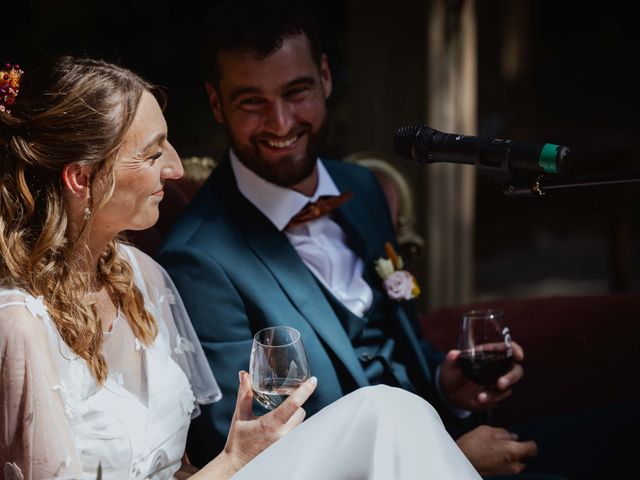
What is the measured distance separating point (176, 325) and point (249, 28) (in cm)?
69

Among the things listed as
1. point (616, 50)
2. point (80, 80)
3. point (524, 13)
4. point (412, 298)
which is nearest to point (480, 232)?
point (524, 13)

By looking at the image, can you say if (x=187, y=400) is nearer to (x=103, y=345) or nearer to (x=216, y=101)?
(x=103, y=345)

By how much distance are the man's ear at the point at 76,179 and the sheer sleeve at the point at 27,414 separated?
0.26 meters

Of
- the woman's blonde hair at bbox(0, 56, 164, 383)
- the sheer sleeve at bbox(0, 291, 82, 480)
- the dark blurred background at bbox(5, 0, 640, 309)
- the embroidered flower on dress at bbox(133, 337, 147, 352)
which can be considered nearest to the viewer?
the sheer sleeve at bbox(0, 291, 82, 480)

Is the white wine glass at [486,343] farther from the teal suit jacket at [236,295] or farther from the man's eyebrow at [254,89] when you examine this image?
the man's eyebrow at [254,89]

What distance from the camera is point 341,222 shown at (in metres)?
2.48

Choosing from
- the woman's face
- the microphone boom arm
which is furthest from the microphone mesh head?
the woman's face

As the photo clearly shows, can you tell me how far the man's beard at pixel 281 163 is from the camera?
7.68 ft

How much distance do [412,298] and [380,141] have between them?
58.6 inches

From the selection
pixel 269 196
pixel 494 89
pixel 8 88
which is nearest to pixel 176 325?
pixel 269 196

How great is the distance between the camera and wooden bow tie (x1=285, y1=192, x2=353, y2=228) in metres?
2.38

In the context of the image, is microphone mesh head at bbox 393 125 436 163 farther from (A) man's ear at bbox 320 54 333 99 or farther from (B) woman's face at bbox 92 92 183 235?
(A) man's ear at bbox 320 54 333 99

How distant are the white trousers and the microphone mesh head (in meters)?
0.41

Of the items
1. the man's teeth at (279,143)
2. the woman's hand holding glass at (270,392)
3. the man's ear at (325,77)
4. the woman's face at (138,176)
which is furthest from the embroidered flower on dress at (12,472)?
the man's ear at (325,77)
